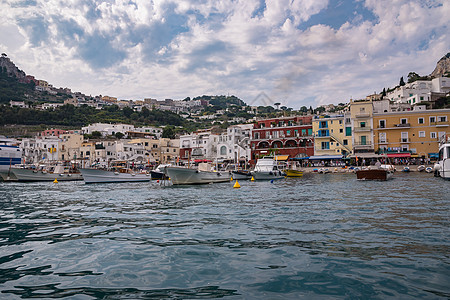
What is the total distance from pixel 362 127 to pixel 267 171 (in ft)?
95.9

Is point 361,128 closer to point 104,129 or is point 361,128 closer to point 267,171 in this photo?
point 267,171

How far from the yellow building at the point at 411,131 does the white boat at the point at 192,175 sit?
37412 mm

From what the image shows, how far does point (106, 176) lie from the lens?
129 ft

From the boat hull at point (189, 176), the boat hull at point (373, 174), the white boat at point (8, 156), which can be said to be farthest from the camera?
the white boat at point (8, 156)

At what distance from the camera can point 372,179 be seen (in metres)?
32.2

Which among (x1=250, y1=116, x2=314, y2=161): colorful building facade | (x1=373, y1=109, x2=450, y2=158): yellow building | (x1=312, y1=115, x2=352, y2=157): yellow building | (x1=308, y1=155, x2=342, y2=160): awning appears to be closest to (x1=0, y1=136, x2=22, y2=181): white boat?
(x1=250, y1=116, x2=314, y2=161): colorful building facade

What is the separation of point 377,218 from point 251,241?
526cm

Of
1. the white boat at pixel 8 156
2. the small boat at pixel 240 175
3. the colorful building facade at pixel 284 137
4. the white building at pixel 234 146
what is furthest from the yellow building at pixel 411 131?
the white boat at pixel 8 156

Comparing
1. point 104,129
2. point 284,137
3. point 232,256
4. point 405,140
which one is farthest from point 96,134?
point 232,256

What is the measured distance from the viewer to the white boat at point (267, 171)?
130ft

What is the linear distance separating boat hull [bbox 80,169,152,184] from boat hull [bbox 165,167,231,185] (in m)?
12.8

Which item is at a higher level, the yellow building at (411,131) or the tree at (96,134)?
the tree at (96,134)

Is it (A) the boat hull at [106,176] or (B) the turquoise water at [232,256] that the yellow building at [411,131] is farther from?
(B) the turquoise water at [232,256]

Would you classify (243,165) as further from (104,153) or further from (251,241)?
(251,241)
